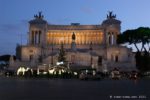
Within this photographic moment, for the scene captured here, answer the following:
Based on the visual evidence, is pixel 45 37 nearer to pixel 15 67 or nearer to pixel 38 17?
pixel 38 17

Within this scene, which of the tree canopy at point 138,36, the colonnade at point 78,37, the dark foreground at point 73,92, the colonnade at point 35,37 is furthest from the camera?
the colonnade at point 78,37

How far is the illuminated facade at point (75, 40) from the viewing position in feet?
A: 458

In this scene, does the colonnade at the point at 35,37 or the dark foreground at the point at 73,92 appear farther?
the colonnade at the point at 35,37

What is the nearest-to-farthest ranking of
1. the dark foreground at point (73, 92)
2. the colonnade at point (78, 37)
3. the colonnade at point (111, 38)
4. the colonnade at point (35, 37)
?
the dark foreground at point (73, 92), the colonnade at point (111, 38), the colonnade at point (35, 37), the colonnade at point (78, 37)

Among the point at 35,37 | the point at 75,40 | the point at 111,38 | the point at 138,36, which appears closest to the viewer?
the point at 138,36

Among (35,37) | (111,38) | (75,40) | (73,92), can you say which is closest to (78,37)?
(75,40)

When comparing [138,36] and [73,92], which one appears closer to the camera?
[73,92]

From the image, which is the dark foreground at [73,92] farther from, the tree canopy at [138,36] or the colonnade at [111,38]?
the colonnade at [111,38]

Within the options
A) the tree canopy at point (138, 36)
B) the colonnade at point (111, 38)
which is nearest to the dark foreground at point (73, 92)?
the tree canopy at point (138, 36)

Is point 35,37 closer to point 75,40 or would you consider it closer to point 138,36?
point 75,40

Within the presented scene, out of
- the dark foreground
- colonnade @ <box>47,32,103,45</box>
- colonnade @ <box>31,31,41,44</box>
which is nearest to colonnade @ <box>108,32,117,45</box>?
colonnade @ <box>47,32,103,45</box>

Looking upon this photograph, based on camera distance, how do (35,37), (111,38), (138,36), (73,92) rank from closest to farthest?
(73,92) < (138,36) < (111,38) < (35,37)

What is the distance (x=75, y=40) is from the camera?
15425 centimetres

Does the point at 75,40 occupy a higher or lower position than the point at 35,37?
lower
